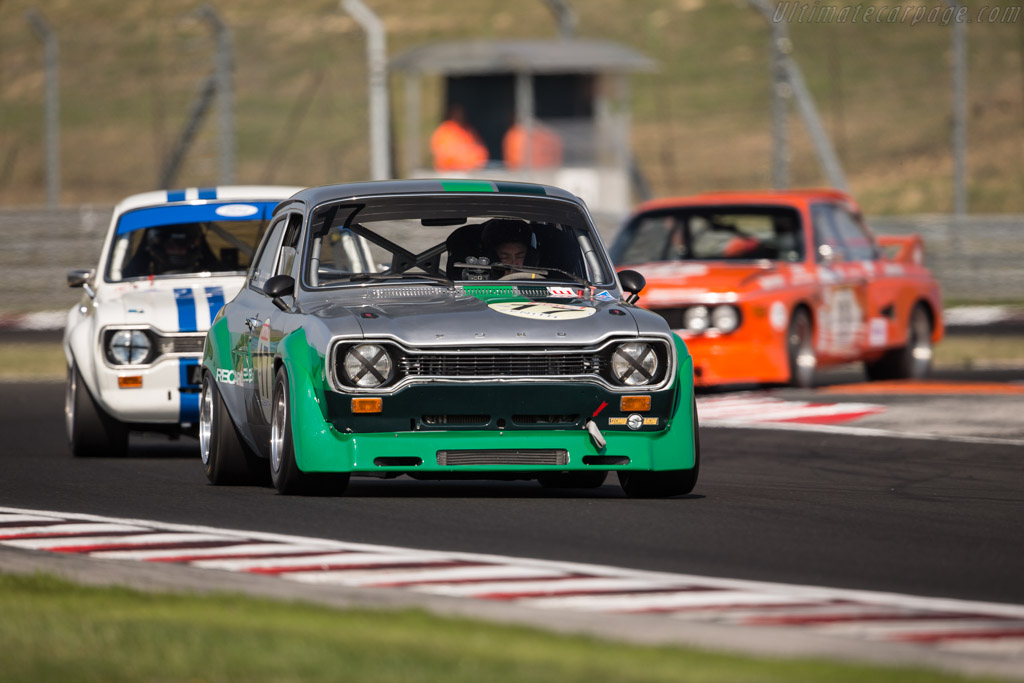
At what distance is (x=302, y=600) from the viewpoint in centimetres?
677

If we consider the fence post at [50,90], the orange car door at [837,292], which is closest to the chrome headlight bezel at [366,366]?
the orange car door at [837,292]

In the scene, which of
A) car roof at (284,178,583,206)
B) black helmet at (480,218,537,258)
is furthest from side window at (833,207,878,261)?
black helmet at (480,218,537,258)

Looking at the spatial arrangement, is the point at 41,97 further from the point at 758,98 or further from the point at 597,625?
the point at 597,625

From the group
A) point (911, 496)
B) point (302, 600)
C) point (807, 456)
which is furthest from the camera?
point (807, 456)

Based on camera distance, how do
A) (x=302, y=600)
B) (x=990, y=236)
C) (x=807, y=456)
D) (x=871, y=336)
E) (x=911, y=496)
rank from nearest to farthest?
(x=302, y=600) < (x=911, y=496) < (x=807, y=456) < (x=871, y=336) < (x=990, y=236)

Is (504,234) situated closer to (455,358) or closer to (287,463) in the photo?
(455,358)

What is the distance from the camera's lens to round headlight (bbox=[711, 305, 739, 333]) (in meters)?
16.8

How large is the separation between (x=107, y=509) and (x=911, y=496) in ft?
12.2

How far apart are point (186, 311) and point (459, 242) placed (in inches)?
101

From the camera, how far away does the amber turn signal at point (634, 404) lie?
31.0ft

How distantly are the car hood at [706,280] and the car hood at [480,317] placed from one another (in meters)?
6.98

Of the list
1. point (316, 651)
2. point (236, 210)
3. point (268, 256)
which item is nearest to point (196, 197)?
point (236, 210)

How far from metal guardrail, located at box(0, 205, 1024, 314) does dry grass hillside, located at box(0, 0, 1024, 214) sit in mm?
30427

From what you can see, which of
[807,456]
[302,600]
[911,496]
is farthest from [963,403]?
[302,600]
